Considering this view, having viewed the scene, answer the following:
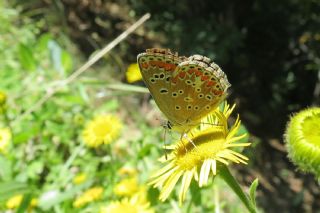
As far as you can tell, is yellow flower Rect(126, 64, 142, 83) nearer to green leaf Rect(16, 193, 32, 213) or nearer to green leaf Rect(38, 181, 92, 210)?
green leaf Rect(38, 181, 92, 210)

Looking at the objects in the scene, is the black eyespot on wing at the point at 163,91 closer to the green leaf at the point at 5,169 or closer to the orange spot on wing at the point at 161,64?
the orange spot on wing at the point at 161,64

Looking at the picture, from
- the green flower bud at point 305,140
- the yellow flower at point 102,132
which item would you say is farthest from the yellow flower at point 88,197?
the green flower bud at point 305,140

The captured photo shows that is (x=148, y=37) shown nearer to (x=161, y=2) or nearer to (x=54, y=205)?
(x=161, y=2)

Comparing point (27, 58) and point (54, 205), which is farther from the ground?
point (27, 58)

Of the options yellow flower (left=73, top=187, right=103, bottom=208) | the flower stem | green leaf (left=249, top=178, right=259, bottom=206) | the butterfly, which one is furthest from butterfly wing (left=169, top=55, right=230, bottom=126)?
yellow flower (left=73, top=187, right=103, bottom=208)

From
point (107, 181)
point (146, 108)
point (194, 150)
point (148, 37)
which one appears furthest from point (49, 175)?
point (148, 37)

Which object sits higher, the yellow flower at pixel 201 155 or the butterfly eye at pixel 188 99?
the butterfly eye at pixel 188 99
